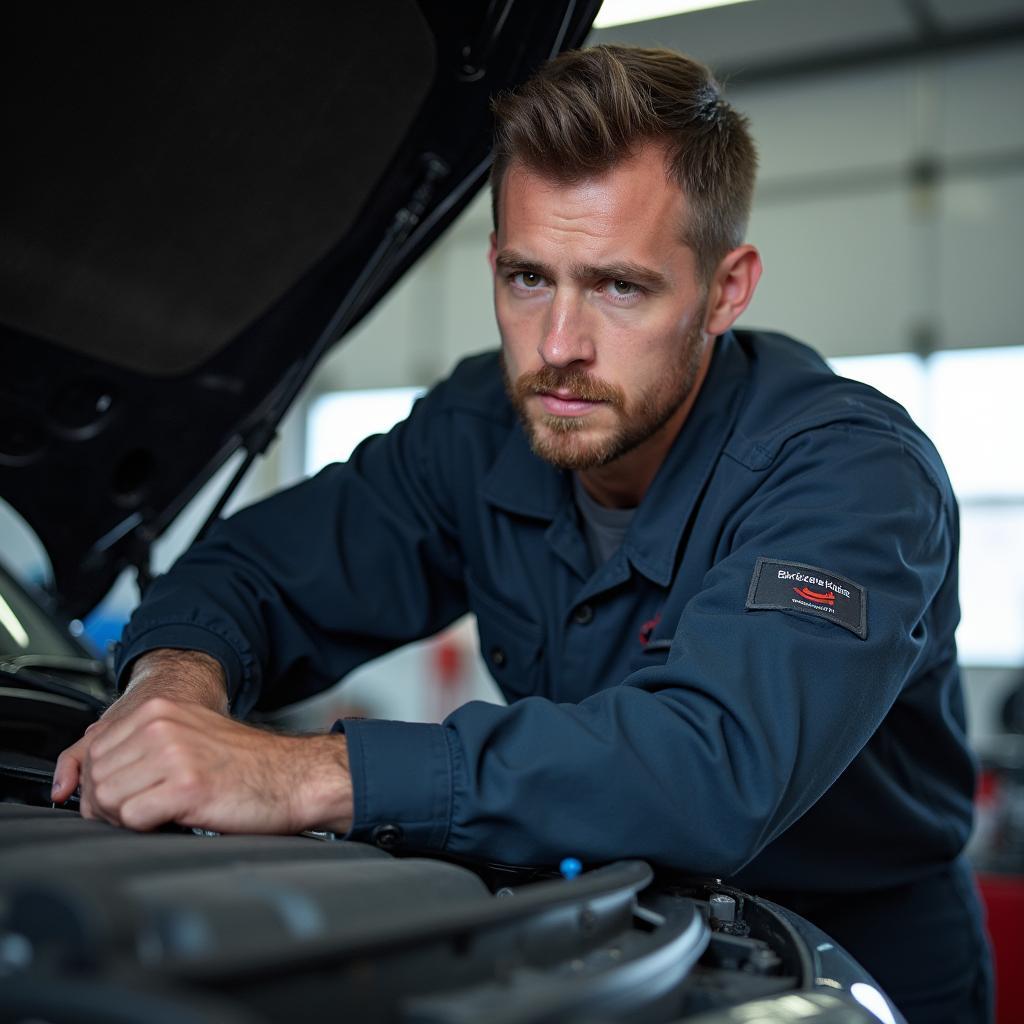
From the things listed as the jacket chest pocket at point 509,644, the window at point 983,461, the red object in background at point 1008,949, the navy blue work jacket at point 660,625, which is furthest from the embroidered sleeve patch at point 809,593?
the window at point 983,461

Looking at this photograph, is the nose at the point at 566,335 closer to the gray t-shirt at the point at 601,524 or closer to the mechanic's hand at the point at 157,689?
the gray t-shirt at the point at 601,524

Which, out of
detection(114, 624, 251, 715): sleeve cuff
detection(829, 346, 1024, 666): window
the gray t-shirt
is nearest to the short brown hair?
the gray t-shirt

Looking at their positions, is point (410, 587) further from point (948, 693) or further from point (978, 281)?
point (978, 281)

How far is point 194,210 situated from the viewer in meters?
1.59

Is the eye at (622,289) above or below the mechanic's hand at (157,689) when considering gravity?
above

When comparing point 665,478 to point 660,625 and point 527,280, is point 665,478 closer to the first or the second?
point 660,625

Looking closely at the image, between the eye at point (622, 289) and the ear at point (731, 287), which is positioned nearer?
the eye at point (622, 289)

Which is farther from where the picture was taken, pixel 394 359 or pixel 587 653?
pixel 394 359

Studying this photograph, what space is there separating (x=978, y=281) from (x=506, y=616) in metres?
6.54

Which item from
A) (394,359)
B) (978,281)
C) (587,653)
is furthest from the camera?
(394,359)

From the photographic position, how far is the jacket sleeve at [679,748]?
0.99 m

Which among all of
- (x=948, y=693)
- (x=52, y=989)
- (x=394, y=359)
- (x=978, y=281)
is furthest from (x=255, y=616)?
(x=394, y=359)

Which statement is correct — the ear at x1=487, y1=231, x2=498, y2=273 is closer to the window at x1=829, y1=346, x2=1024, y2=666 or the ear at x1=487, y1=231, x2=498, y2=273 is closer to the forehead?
the forehead

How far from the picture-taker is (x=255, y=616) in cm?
156
